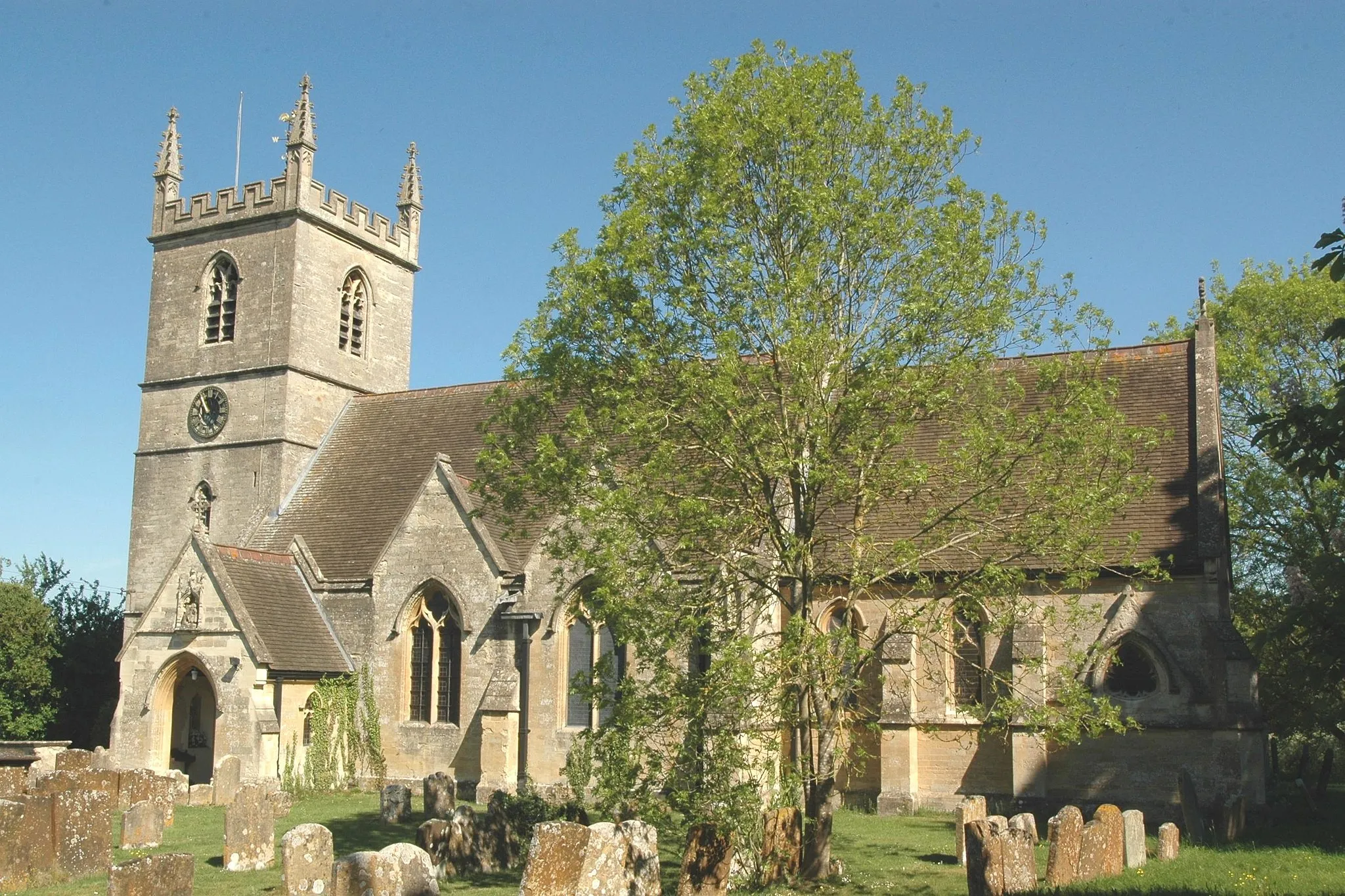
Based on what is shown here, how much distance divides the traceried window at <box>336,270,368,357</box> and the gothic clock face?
3425 mm

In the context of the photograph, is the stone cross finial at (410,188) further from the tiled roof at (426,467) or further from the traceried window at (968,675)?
the traceried window at (968,675)

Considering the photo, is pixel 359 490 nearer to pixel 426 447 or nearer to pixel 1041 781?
pixel 426 447

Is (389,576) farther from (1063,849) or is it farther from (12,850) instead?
(1063,849)

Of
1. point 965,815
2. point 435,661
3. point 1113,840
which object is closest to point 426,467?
point 435,661

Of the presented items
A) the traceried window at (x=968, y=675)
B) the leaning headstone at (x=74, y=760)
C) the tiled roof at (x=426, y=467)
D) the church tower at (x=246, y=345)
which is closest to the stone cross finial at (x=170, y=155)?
the church tower at (x=246, y=345)

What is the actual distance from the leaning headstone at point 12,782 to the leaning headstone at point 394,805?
5664mm

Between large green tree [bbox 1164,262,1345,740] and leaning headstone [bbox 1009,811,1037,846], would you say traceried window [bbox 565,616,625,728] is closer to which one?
leaning headstone [bbox 1009,811,1037,846]

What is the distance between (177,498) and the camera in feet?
106

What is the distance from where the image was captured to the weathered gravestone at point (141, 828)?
1784 centimetres

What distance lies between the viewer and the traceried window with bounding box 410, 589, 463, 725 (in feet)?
88.1

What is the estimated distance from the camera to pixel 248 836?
53.4ft

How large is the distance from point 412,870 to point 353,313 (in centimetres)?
2526

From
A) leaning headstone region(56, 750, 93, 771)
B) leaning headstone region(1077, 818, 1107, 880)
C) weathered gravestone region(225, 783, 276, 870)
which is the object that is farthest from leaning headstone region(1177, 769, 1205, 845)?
leaning headstone region(56, 750, 93, 771)

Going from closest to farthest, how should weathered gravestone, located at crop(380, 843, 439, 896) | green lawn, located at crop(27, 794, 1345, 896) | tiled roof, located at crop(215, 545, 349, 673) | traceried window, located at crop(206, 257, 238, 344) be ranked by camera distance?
1. weathered gravestone, located at crop(380, 843, 439, 896)
2. green lawn, located at crop(27, 794, 1345, 896)
3. tiled roof, located at crop(215, 545, 349, 673)
4. traceried window, located at crop(206, 257, 238, 344)
